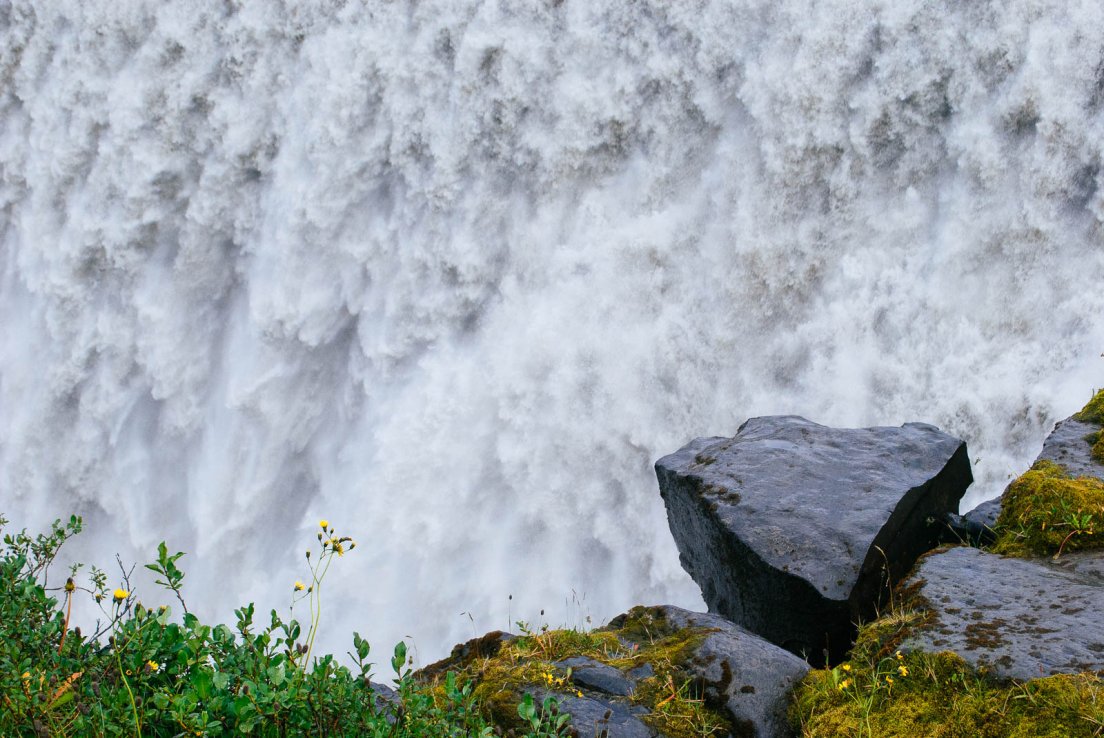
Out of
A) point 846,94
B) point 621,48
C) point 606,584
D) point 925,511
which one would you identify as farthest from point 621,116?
point 925,511

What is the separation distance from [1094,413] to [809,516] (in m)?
1.62

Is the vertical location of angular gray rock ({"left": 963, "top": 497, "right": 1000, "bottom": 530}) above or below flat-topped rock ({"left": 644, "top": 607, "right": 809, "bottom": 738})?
above

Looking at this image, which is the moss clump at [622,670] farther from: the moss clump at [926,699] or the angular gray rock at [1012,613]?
the angular gray rock at [1012,613]

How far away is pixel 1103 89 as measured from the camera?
18.5 ft

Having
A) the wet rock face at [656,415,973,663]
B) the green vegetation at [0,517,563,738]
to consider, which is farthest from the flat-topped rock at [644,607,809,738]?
the green vegetation at [0,517,563,738]

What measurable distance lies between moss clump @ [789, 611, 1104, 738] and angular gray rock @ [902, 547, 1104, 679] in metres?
0.07

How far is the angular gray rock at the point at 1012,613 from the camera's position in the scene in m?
2.76

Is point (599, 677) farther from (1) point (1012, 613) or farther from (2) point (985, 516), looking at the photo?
(2) point (985, 516)

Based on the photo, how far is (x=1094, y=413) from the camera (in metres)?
4.40

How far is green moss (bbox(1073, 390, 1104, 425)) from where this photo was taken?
14.3ft

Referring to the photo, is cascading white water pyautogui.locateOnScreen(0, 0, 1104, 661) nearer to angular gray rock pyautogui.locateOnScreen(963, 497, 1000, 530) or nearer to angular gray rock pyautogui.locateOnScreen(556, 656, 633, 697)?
angular gray rock pyautogui.locateOnScreen(963, 497, 1000, 530)

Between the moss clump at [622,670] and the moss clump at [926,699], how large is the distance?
33 cm

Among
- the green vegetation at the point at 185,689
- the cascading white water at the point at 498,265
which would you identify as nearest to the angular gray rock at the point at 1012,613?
the green vegetation at the point at 185,689

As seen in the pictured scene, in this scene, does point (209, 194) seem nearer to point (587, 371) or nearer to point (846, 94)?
point (587, 371)
